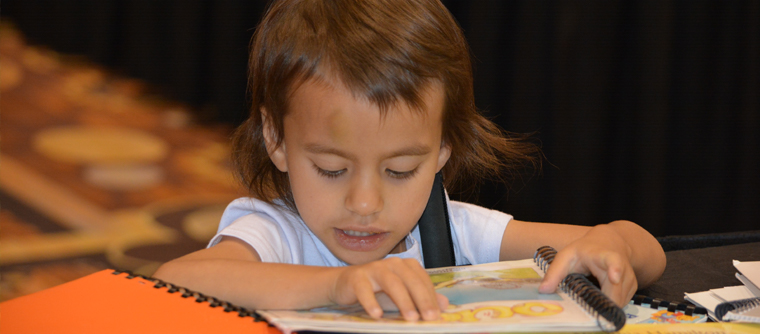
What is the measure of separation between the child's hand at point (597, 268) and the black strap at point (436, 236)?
253 mm

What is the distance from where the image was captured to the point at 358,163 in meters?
0.70

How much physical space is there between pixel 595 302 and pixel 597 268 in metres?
0.16

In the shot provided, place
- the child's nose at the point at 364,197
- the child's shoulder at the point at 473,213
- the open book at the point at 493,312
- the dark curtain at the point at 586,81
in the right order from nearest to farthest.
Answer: the open book at the point at 493,312, the child's nose at the point at 364,197, the child's shoulder at the point at 473,213, the dark curtain at the point at 586,81

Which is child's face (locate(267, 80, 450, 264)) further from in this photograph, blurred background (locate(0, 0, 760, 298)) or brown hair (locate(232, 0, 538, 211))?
blurred background (locate(0, 0, 760, 298))

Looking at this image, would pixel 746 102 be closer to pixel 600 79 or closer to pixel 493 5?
pixel 600 79

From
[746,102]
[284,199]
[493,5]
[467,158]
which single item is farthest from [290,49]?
[746,102]

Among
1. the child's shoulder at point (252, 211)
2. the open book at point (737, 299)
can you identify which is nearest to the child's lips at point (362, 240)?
the child's shoulder at point (252, 211)

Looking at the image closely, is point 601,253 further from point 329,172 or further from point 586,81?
point 586,81

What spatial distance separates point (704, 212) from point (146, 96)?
219 centimetres

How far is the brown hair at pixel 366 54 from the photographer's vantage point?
0.73m

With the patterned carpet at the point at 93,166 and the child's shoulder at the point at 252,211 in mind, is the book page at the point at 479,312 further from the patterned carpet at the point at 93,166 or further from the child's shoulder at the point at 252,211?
the patterned carpet at the point at 93,166

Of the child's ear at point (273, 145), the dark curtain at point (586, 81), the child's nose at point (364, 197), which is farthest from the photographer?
the dark curtain at point (586, 81)

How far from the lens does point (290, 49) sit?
78 centimetres

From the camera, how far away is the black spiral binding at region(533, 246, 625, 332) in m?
0.46
